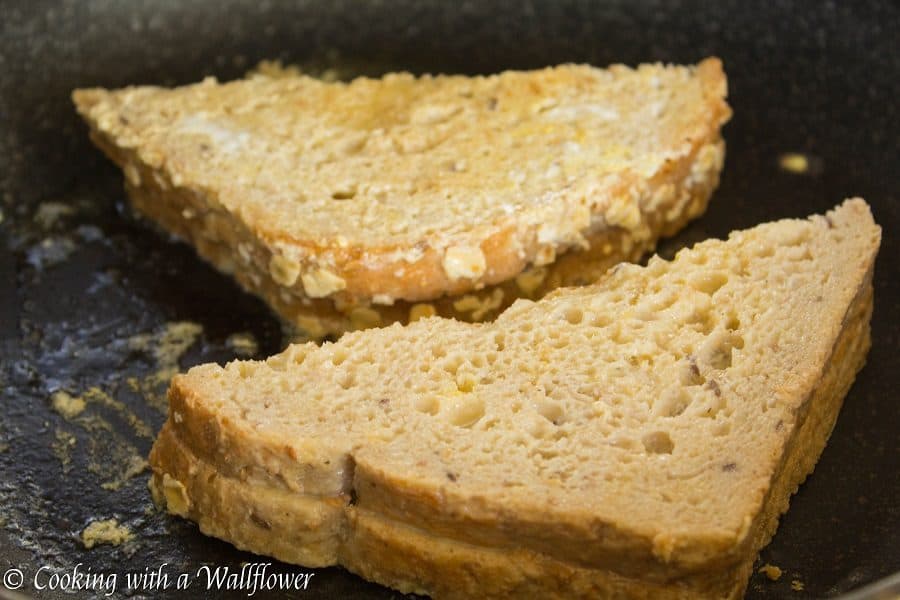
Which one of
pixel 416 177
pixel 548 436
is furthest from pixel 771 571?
pixel 416 177

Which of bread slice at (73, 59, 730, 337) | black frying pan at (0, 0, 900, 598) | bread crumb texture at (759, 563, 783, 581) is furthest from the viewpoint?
bread slice at (73, 59, 730, 337)

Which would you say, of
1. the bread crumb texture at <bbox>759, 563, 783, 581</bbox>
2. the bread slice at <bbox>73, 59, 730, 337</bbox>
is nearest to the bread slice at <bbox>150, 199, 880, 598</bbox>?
the bread crumb texture at <bbox>759, 563, 783, 581</bbox>

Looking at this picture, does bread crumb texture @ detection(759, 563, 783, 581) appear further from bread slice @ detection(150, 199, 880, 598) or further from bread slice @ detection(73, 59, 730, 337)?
bread slice @ detection(73, 59, 730, 337)

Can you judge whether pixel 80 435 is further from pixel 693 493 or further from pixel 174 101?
pixel 693 493

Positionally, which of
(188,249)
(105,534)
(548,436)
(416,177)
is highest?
(416,177)

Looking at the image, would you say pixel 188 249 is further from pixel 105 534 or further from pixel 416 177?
pixel 105 534

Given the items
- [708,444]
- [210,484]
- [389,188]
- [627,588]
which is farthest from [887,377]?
[210,484]

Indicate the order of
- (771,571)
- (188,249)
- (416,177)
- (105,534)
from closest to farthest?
(771,571) → (105,534) → (416,177) → (188,249)
